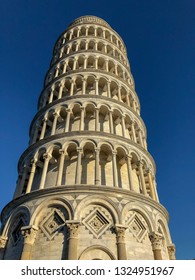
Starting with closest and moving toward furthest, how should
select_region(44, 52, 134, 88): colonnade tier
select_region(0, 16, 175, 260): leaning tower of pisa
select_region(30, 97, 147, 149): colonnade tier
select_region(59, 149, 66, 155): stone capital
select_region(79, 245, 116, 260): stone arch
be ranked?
select_region(79, 245, 116, 260): stone arch → select_region(0, 16, 175, 260): leaning tower of pisa → select_region(59, 149, 66, 155): stone capital → select_region(30, 97, 147, 149): colonnade tier → select_region(44, 52, 134, 88): colonnade tier

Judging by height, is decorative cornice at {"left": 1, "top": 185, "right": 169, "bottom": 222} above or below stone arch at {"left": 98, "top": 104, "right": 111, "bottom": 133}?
below

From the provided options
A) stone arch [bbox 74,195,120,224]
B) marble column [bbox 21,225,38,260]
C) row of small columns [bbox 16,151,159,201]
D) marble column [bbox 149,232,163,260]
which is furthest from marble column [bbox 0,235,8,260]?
marble column [bbox 149,232,163,260]

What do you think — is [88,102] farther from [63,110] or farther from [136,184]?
[136,184]

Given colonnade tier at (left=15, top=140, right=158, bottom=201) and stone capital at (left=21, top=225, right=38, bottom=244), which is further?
colonnade tier at (left=15, top=140, right=158, bottom=201)

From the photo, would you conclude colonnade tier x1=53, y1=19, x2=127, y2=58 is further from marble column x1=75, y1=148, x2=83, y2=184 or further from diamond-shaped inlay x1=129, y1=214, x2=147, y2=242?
diamond-shaped inlay x1=129, y1=214, x2=147, y2=242

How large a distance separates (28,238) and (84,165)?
5755mm

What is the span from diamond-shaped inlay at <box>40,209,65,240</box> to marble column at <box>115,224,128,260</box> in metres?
2.88

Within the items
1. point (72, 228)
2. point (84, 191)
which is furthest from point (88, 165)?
point (72, 228)

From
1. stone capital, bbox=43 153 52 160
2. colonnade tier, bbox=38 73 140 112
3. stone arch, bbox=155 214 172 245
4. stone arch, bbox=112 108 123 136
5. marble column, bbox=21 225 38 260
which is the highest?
colonnade tier, bbox=38 73 140 112

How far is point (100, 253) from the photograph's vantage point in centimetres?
1245

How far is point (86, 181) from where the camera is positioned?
1600 cm

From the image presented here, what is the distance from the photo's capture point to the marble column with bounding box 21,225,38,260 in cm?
1255

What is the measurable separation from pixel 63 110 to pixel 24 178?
6026 mm
